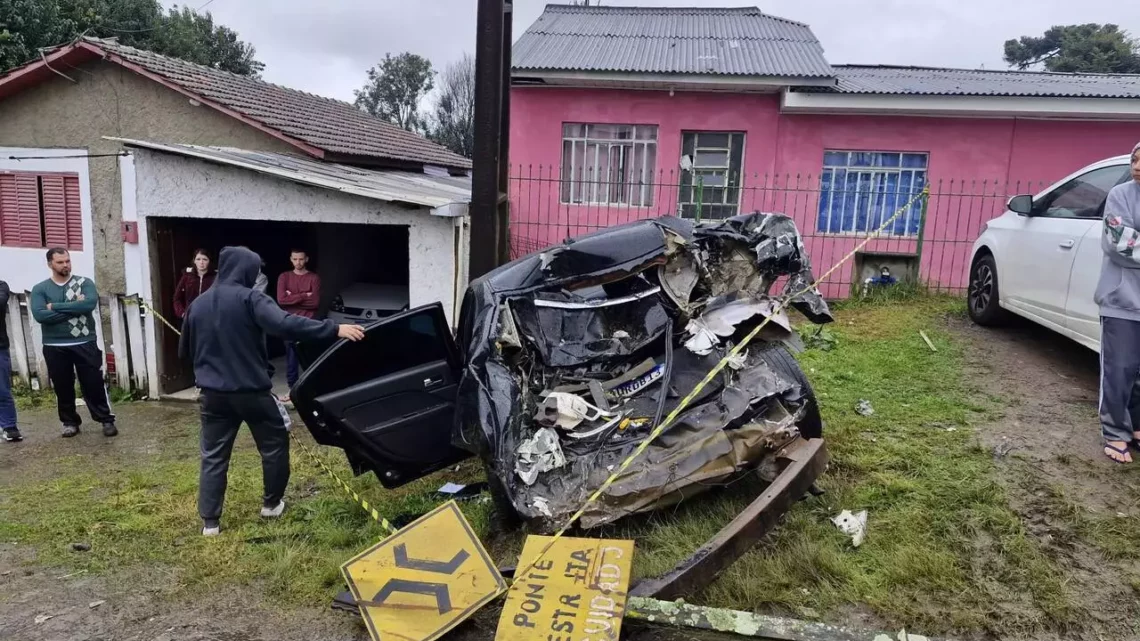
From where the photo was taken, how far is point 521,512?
3594mm

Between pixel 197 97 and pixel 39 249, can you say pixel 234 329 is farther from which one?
pixel 39 249

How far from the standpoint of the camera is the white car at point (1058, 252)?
4.89 meters

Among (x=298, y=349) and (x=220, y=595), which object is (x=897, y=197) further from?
(x=220, y=595)

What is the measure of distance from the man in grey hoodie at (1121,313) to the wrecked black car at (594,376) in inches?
60.1

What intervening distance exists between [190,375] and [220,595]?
6333 mm

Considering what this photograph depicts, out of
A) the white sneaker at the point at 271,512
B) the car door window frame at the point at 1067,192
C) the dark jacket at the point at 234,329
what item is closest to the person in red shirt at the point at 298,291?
the white sneaker at the point at 271,512

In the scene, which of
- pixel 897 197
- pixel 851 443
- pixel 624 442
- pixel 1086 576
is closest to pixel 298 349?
pixel 624 442

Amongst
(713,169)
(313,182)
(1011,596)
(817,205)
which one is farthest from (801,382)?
(713,169)

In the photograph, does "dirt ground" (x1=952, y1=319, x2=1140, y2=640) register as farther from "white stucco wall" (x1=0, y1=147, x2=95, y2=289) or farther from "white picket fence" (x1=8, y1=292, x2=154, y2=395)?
"white stucco wall" (x1=0, y1=147, x2=95, y2=289)

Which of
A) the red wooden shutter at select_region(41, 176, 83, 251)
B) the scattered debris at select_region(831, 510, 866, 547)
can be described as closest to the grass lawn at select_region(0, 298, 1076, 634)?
the scattered debris at select_region(831, 510, 866, 547)

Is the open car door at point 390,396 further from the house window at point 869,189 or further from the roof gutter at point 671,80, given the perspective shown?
the house window at point 869,189

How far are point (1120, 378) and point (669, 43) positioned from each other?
9.96 meters

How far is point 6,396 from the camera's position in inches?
265

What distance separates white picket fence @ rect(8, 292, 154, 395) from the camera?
27.7 ft
